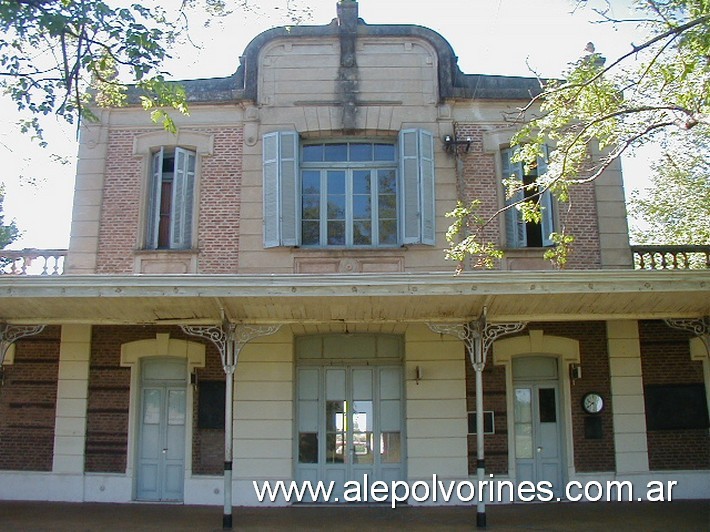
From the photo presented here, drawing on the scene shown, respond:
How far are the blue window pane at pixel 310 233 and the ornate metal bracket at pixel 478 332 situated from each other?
299cm

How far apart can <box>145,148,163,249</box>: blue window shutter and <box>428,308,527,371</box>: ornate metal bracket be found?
5.38 meters

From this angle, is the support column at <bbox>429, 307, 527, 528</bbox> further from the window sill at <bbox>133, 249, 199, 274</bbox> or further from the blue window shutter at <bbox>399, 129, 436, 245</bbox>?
the window sill at <bbox>133, 249, 199, 274</bbox>

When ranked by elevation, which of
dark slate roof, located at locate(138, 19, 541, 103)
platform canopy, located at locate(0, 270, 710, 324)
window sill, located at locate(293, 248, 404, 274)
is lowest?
platform canopy, located at locate(0, 270, 710, 324)

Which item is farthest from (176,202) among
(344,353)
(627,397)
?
(627,397)

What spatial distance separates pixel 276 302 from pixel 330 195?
327 cm

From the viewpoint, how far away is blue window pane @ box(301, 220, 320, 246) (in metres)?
12.6

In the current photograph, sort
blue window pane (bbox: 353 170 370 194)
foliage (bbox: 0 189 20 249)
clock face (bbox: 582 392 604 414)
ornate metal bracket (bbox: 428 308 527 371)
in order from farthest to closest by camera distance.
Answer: foliage (bbox: 0 189 20 249), blue window pane (bbox: 353 170 370 194), clock face (bbox: 582 392 604 414), ornate metal bracket (bbox: 428 308 527 371)

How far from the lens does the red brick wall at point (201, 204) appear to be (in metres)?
12.4

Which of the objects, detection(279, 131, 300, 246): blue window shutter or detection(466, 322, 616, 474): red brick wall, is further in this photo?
detection(279, 131, 300, 246): blue window shutter

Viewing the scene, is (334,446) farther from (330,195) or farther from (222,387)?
(330,195)

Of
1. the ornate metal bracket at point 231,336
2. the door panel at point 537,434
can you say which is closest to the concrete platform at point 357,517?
the door panel at point 537,434

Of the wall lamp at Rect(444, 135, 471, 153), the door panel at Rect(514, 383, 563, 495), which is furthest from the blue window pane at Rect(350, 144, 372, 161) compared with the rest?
the door panel at Rect(514, 383, 563, 495)

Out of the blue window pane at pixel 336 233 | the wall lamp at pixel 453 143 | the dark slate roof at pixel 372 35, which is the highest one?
the dark slate roof at pixel 372 35

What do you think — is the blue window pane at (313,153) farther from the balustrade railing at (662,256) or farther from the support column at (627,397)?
the support column at (627,397)
